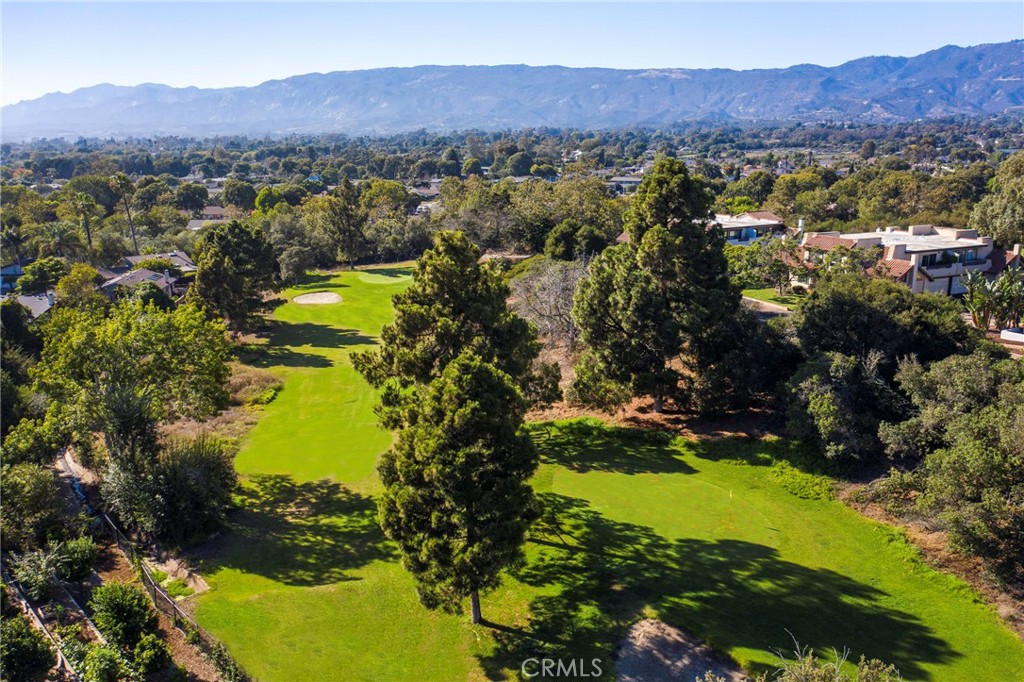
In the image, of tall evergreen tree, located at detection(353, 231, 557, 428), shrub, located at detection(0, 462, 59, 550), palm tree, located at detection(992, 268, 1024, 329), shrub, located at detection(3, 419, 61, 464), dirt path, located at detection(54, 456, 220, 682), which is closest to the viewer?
dirt path, located at detection(54, 456, 220, 682)

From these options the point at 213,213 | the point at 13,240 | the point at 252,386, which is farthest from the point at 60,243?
the point at 252,386

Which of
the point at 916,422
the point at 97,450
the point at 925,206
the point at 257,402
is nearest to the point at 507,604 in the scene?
the point at 916,422

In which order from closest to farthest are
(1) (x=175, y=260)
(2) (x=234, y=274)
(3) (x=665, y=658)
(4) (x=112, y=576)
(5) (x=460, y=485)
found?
(5) (x=460, y=485) → (3) (x=665, y=658) → (4) (x=112, y=576) → (2) (x=234, y=274) → (1) (x=175, y=260)

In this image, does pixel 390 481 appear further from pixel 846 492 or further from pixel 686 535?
pixel 846 492

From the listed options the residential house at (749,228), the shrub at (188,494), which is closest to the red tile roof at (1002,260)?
the residential house at (749,228)

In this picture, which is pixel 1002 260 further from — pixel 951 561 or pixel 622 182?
pixel 622 182

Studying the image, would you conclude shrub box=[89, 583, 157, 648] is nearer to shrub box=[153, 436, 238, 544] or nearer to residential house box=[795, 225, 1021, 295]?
shrub box=[153, 436, 238, 544]

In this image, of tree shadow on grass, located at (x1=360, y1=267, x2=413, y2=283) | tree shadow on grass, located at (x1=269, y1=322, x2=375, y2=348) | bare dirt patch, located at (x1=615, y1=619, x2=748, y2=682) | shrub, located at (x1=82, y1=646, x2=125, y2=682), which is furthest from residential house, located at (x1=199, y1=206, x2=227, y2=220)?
bare dirt patch, located at (x1=615, y1=619, x2=748, y2=682)
